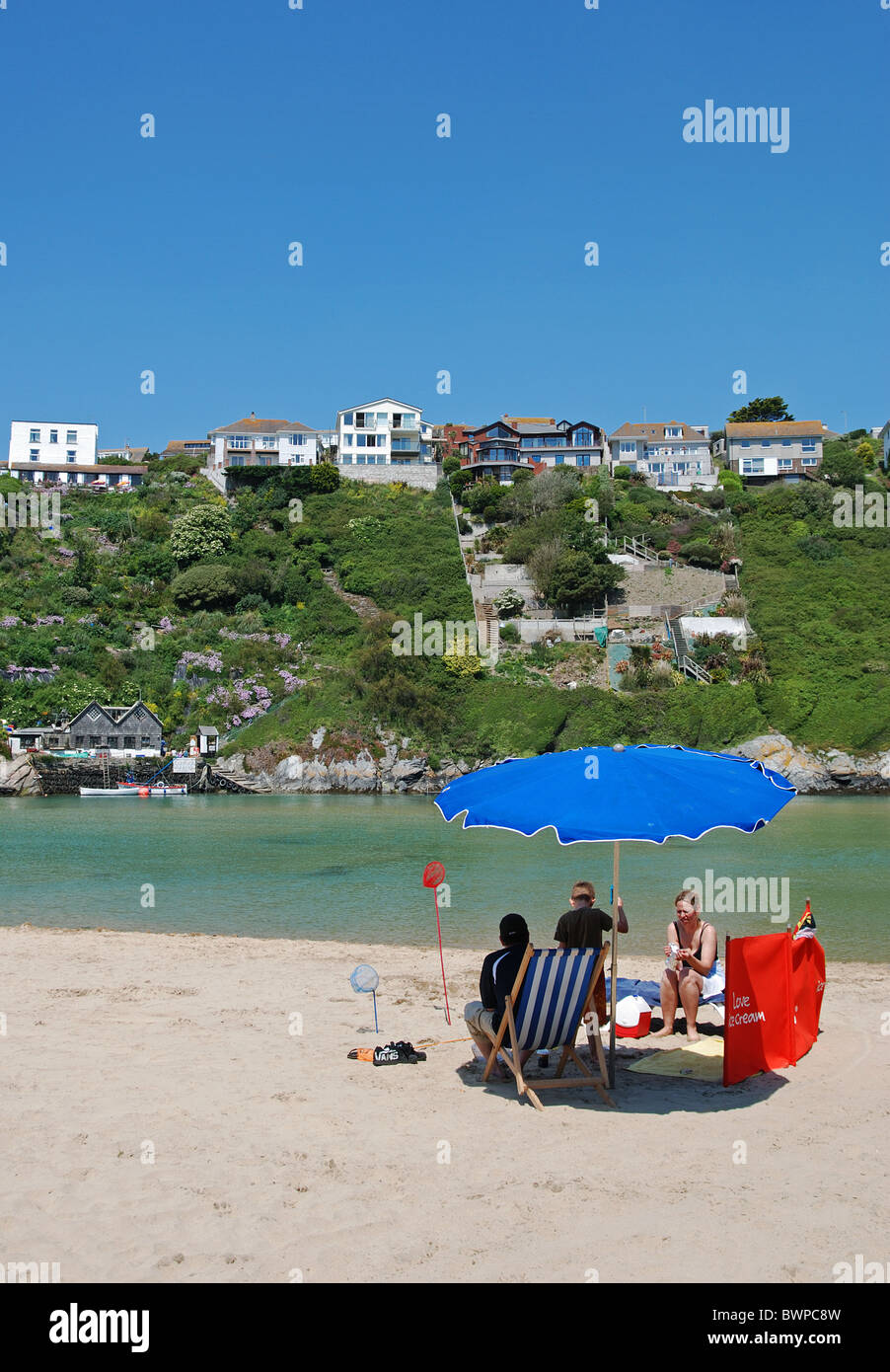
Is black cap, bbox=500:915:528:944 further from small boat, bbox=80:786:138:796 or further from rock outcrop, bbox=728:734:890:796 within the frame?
small boat, bbox=80:786:138:796

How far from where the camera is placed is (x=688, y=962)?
7949 millimetres

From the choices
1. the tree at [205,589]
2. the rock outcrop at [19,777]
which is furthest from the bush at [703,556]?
the rock outcrop at [19,777]

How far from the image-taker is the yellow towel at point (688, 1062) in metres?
7.23

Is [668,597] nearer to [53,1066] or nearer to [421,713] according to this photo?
[421,713]

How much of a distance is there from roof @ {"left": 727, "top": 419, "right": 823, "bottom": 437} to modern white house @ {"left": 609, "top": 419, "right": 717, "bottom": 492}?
2878 mm

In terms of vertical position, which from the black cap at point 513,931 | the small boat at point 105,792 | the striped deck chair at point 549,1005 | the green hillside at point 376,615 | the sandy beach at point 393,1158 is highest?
the green hillside at point 376,615

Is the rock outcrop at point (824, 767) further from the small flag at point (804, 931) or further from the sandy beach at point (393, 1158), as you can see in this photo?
the small flag at point (804, 931)

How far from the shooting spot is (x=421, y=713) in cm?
4794

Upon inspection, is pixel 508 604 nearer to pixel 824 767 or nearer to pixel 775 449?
pixel 824 767

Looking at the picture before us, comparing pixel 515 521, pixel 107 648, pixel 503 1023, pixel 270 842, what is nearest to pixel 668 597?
pixel 515 521

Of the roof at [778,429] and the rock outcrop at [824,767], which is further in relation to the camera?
the roof at [778,429]

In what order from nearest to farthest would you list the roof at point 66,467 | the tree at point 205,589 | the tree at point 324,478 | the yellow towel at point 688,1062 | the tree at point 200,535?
the yellow towel at point 688,1062 < the tree at point 205,589 < the tree at point 200,535 < the tree at point 324,478 < the roof at point 66,467

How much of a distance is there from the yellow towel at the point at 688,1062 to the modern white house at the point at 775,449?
3170 inches

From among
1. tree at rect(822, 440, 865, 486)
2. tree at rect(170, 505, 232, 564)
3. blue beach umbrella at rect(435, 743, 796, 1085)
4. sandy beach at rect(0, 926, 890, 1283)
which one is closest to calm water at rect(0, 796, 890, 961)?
sandy beach at rect(0, 926, 890, 1283)
